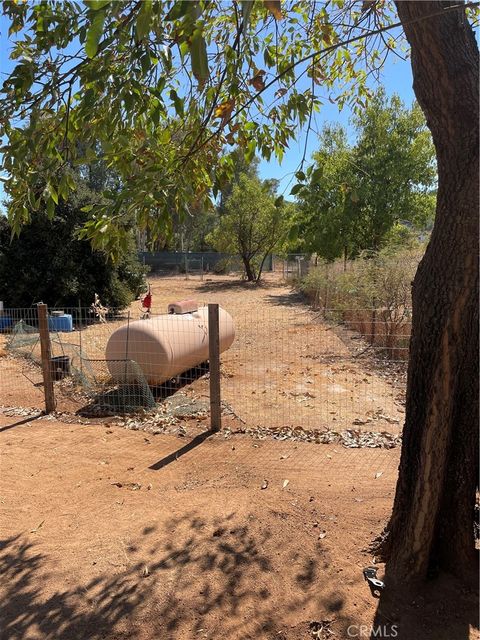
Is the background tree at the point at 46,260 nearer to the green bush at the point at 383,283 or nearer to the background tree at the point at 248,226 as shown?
the green bush at the point at 383,283

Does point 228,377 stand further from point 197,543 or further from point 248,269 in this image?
point 248,269

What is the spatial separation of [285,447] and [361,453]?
2.64 ft

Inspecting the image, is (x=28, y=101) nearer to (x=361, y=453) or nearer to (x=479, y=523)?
(x=479, y=523)

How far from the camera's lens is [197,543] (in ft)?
11.3

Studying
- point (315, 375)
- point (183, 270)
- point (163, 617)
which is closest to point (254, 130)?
point (163, 617)

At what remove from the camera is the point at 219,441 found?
563 centimetres

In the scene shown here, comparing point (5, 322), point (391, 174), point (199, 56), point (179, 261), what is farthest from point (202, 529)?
point (179, 261)

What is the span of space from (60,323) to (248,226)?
20.0 metres

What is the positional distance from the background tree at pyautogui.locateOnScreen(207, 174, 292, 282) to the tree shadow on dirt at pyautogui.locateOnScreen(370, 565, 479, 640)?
29.0 meters

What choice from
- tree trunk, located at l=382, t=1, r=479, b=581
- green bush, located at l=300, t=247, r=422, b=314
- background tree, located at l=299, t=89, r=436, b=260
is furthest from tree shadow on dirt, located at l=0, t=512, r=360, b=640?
background tree, located at l=299, t=89, r=436, b=260

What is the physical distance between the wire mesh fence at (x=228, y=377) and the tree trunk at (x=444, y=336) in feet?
10.1

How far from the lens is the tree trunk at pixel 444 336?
2525 mm

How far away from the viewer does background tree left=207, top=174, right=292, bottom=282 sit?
105ft

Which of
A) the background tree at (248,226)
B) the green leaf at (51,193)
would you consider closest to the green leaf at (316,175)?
the green leaf at (51,193)
